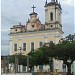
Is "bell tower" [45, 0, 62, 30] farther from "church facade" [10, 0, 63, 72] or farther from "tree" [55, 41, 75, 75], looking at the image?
"tree" [55, 41, 75, 75]

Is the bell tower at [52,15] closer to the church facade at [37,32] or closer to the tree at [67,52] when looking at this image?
the church facade at [37,32]

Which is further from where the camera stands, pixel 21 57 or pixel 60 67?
pixel 60 67

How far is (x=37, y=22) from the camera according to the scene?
70.3 feet

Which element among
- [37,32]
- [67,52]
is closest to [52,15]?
[37,32]

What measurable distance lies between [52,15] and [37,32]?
1.83 metres

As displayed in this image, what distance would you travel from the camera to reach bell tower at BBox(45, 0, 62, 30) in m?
20.5

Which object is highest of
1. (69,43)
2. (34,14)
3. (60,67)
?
(34,14)

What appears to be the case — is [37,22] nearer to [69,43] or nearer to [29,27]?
[29,27]

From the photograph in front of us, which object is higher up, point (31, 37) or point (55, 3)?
point (55, 3)

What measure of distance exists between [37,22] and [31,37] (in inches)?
54.6

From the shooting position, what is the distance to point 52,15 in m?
20.8

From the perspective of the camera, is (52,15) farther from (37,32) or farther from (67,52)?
(67,52)

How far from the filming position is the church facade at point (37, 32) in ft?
67.4

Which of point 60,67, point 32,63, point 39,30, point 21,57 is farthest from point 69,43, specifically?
point 39,30
